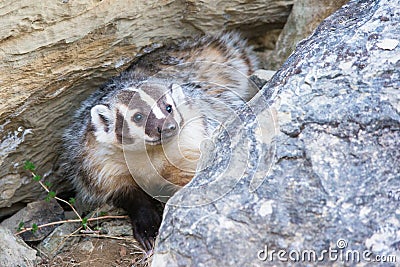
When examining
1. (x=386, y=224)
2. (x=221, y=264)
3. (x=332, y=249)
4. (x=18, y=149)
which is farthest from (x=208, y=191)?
(x=18, y=149)

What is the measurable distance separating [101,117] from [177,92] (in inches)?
14.4

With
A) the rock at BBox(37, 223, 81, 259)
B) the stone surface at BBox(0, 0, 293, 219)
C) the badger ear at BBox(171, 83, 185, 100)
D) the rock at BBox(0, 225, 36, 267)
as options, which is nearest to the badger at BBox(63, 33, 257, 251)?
the badger ear at BBox(171, 83, 185, 100)

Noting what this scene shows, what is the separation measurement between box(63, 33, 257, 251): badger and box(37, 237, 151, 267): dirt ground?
8cm

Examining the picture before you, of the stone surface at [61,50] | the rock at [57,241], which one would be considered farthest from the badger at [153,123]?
the rock at [57,241]

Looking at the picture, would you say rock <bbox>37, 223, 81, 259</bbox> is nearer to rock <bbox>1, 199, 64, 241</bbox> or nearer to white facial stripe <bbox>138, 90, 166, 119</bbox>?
rock <bbox>1, 199, 64, 241</bbox>

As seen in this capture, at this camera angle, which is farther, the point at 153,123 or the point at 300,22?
the point at 300,22

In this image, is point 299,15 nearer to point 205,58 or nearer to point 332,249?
point 205,58

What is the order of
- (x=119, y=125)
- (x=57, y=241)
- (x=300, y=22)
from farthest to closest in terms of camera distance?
(x=300, y=22), (x=57, y=241), (x=119, y=125)

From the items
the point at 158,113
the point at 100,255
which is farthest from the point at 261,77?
the point at 100,255

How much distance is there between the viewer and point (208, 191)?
197cm

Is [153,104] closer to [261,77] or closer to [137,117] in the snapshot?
[137,117]

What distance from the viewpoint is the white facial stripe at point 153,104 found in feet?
8.59

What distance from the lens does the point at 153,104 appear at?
8.80 feet

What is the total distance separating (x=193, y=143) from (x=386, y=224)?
3.57 ft
